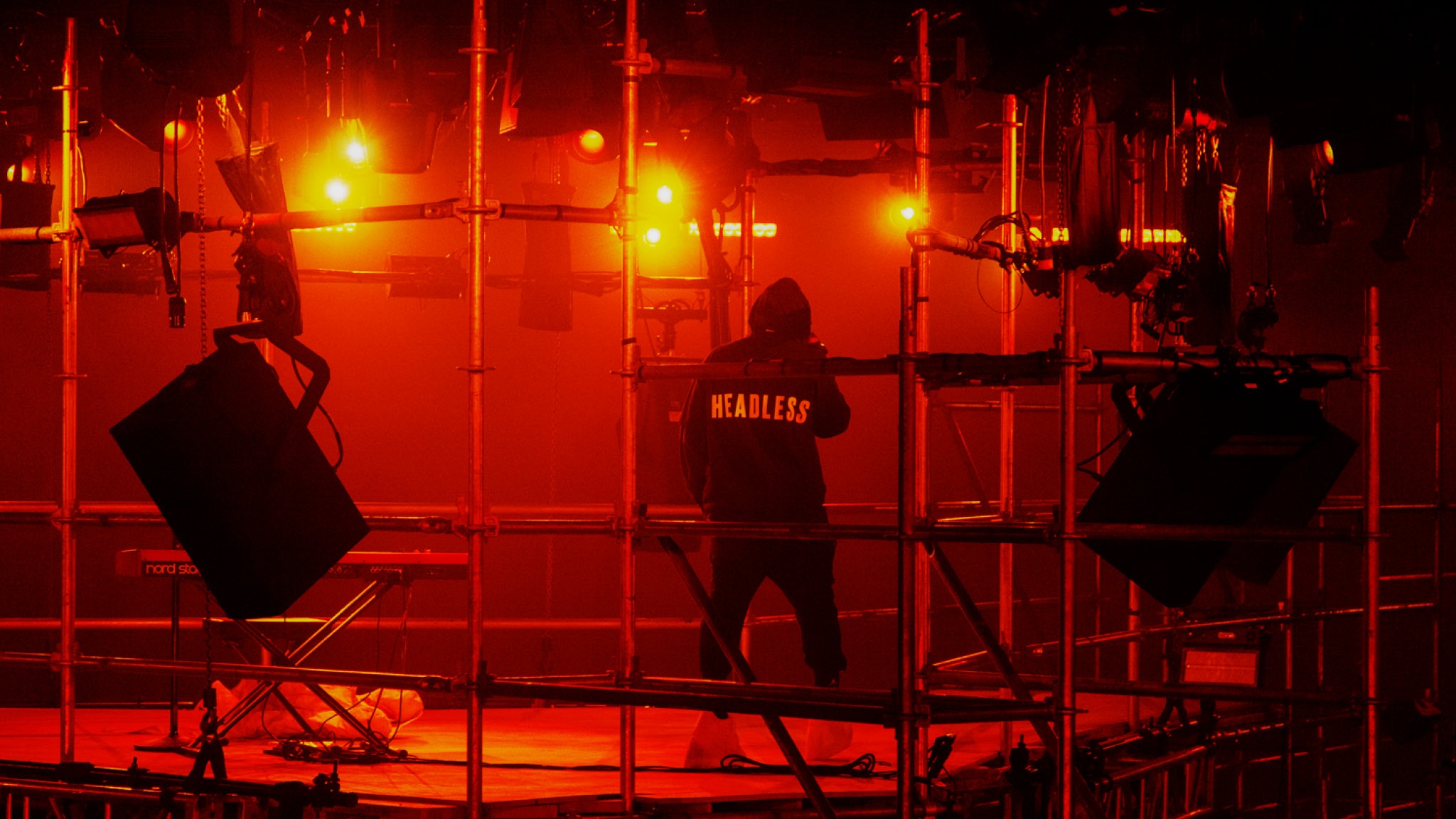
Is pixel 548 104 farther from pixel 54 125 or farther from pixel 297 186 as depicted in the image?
pixel 297 186

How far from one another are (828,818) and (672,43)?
135 inches

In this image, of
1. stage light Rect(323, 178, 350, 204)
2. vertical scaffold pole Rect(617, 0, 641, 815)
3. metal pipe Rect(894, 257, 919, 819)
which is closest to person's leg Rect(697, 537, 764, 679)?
vertical scaffold pole Rect(617, 0, 641, 815)

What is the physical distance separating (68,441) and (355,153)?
114 inches

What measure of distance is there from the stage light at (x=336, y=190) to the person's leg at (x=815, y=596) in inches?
144

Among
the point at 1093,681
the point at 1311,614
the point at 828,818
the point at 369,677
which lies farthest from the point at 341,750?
the point at 1311,614

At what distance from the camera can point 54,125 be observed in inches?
219

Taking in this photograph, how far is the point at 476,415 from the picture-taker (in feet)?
12.8

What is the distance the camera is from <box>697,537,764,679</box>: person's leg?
15.8ft

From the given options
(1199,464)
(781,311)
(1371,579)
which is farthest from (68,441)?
(1371,579)

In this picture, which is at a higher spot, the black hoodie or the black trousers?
the black hoodie

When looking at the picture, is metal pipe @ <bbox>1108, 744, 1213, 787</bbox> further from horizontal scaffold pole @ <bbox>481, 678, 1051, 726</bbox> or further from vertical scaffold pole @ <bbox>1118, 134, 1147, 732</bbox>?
horizontal scaffold pole @ <bbox>481, 678, 1051, 726</bbox>

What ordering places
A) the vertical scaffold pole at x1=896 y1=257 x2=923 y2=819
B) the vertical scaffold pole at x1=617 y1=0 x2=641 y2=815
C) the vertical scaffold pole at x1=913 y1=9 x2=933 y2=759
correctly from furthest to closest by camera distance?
1. the vertical scaffold pole at x1=913 y1=9 x2=933 y2=759
2. the vertical scaffold pole at x1=617 y1=0 x2=641 y2=815
3. the vertical scaffold pole at x1=896 y1=257 x2=923 y2=819

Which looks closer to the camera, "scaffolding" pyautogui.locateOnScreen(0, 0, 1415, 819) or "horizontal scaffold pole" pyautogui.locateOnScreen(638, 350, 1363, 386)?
"scaffolding" pyautogui.locateOnScreen(0, 0, 1415, 819)

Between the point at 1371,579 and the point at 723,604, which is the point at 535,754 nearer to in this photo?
the point at 723,604
